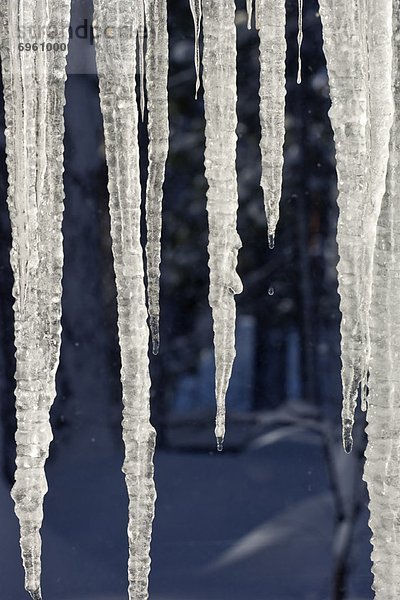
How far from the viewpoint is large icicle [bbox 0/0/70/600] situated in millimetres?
1352

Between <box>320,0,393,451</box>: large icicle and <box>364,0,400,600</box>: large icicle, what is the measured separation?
0.04 m

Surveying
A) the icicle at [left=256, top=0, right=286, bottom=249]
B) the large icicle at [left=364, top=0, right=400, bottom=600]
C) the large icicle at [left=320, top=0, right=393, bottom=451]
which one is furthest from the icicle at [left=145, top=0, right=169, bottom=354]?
the large icicle at [left=364, top=0, right=400, bottom=600]

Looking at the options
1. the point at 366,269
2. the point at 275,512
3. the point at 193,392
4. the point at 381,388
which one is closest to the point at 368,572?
the point at 275,512

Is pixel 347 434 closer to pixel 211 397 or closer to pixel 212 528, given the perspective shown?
pixel 211 397

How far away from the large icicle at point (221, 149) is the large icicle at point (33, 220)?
257 millimetres

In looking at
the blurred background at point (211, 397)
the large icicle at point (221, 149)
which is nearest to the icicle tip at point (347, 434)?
the large icicle at point (221, 149)

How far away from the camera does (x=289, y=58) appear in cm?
207

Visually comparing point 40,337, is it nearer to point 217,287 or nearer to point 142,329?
point 142,329

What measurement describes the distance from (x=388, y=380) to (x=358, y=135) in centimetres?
43

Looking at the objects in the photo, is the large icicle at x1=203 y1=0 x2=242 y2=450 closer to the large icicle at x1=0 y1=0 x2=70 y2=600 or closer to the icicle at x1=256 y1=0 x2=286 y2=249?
the icicle at x1=256 y1=0 x2=286 y2=249

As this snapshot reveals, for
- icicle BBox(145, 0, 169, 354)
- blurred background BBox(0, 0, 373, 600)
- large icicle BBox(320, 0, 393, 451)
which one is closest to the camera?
large icicle BBox(320, 0, 393, 451)

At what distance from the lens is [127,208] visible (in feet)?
4.50

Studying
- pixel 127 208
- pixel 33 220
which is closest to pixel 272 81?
pixel 127 208

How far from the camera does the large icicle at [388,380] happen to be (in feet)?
4.56
